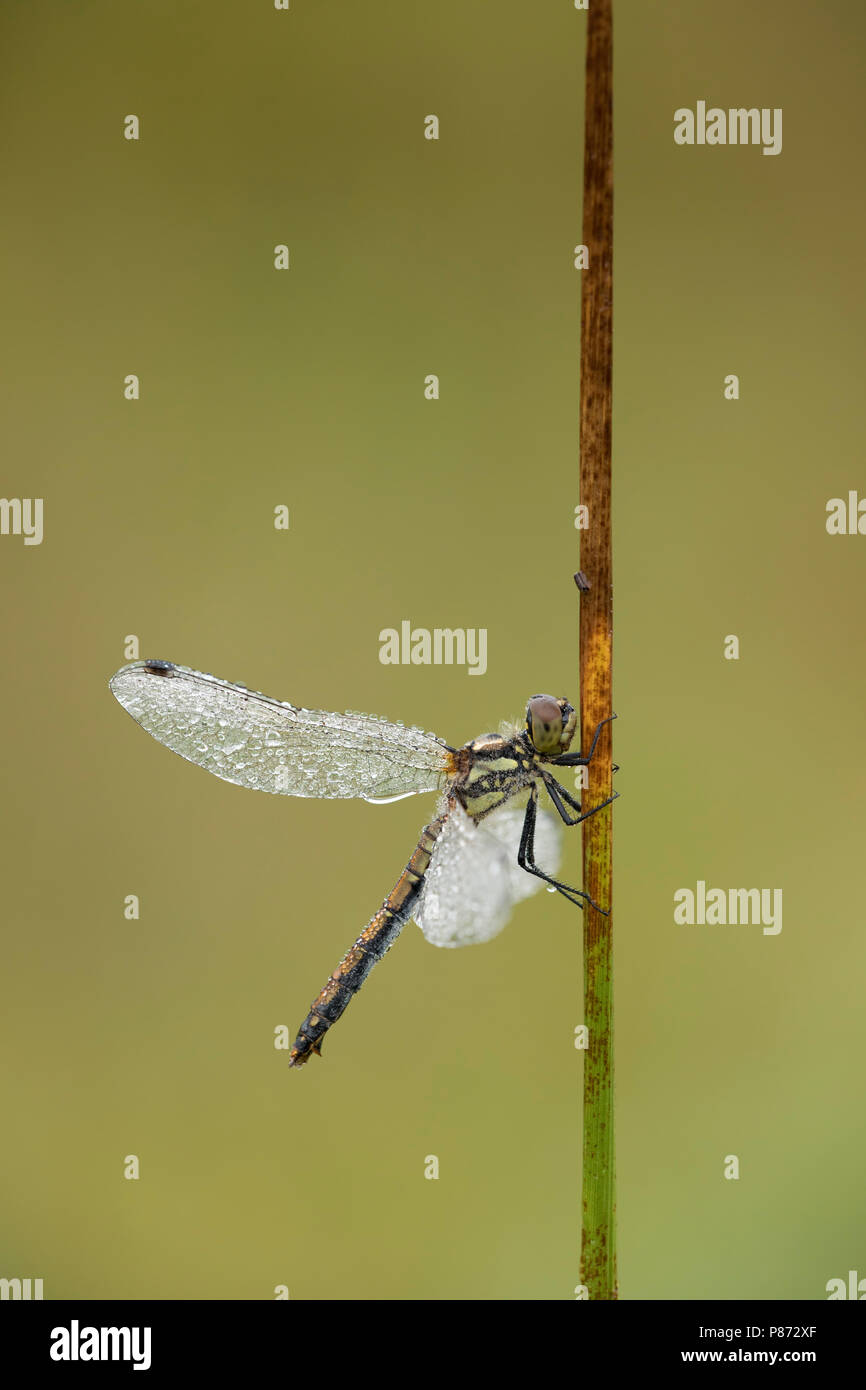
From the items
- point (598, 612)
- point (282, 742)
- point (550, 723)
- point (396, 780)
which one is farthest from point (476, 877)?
point (598, 612)

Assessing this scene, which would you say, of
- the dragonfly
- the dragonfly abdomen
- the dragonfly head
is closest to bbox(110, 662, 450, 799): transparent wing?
the dragonfly

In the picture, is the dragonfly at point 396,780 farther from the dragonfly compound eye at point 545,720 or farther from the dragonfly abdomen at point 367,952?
the dragonfly compound eye at point 545,720

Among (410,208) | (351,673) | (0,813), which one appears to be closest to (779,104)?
(410,208)

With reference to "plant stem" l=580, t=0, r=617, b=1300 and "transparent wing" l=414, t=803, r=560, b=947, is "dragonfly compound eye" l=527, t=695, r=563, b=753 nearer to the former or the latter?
"transparent wing" l=414, t=803, r=560, b=947

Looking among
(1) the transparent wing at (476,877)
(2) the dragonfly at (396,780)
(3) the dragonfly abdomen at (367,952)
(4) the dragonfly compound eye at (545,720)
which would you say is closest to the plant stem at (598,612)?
(4) the dragonfly compound eye at (545,720)

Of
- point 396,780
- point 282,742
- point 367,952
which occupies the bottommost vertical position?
point 367,952

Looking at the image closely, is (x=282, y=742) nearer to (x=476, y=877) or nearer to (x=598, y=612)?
(x=476, y=877)

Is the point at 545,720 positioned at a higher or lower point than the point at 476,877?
higher
